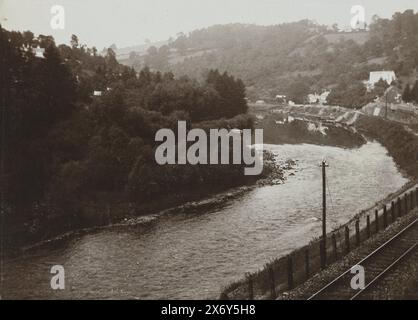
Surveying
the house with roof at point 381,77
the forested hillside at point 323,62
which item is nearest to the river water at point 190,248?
the forested hillside at point 323,62

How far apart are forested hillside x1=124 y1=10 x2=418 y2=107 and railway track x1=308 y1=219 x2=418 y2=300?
81701 millimetres

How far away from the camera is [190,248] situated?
28578 mm

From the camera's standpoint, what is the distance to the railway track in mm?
19578

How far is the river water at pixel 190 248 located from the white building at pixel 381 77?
249 ft

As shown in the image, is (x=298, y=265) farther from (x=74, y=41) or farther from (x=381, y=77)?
(x=381, y=77)

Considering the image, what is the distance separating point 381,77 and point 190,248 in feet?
324

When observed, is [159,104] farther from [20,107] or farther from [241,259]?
[241,259]

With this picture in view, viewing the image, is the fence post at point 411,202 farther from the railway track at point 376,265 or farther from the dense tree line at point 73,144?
the dense tree line at point 73,144

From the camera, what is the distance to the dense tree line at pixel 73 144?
34281 millimetres

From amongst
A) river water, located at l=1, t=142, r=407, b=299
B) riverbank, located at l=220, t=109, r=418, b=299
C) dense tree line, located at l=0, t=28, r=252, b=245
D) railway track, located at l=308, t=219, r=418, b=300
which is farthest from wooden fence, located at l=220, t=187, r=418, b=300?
dense tree line, located at l=0, t=28, r=252, b=245

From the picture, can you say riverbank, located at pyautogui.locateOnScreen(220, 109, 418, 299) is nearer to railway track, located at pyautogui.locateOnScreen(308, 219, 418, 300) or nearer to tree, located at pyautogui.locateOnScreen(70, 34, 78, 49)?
railway track, located at pyautogui.locateOnScreen(308, 219, 418, 300)

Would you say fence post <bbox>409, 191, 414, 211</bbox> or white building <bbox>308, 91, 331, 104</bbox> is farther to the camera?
white building <bbox>308, 91, 331, 104</bbox>
